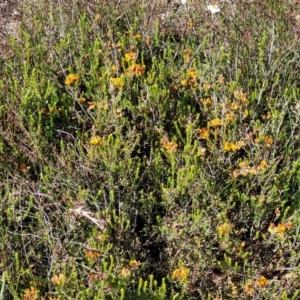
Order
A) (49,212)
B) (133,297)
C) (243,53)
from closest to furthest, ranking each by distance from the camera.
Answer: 1. (133,297)
2. (49,212)
3. (243,53)

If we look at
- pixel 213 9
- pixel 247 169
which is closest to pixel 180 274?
pixel 247 169

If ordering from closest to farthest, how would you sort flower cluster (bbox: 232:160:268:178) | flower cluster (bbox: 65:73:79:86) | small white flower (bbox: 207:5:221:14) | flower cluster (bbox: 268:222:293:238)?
flower cluster (bbox: 268:222:293:238) < flower cluster (bbox: 232:160:268:178) < flower cluster (bbox: 65:73:79:86) < small white flower (bbox: 207:5:221:14)

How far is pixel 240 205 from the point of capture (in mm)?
2590

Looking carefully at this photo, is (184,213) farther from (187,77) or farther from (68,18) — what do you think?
(68,18)

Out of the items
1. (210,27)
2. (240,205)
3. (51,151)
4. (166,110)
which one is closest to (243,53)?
(210,27)

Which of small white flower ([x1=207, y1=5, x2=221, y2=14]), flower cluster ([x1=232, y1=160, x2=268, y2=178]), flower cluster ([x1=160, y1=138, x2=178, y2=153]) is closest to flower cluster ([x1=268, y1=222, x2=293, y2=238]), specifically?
flower cluster ([x1=232, y1=160, x2=268, y2=178])

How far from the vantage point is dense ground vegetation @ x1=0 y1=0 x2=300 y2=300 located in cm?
227

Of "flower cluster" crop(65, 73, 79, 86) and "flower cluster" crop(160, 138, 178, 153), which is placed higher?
"flower cluster" crop(65, 73, 79, 86)

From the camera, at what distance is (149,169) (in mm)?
2602

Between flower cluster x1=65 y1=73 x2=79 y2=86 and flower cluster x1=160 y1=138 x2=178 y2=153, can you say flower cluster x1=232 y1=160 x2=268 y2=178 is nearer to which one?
flower cluster x1=160 y1=138 x2=178 y2=153

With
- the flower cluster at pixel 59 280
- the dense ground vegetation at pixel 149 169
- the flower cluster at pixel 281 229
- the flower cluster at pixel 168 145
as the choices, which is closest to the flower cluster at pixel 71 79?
the dense ground vegetation at pixel 149 169

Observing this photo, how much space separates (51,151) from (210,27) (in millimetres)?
1522

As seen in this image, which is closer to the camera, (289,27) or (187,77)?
(187,77)

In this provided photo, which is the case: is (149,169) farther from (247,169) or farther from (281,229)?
(281,229)
